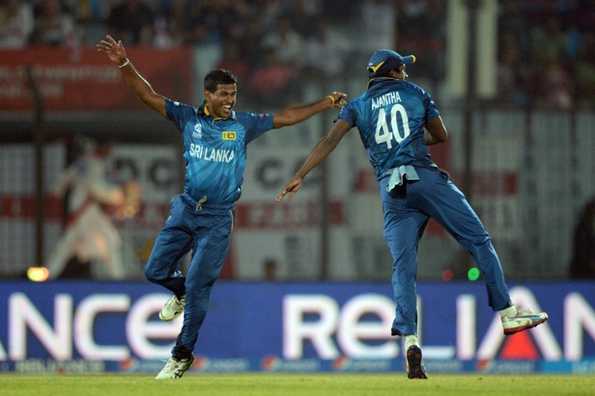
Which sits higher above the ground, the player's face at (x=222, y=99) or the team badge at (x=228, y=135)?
the player's face at (x=222, y=99)

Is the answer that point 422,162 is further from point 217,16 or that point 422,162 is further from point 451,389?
point 217,16

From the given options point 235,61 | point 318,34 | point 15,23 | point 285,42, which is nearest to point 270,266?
point 235,61

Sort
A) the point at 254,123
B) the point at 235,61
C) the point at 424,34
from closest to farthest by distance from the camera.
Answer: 1. the point at 254,123
2. the point at 235,61
3. the point at 424,34

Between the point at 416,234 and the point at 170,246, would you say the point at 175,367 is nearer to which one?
the point at 170,246

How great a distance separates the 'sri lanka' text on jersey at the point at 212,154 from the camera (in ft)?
38.1

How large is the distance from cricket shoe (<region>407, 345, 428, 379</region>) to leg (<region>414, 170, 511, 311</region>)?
0.65 meters

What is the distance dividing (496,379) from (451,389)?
4.39ft

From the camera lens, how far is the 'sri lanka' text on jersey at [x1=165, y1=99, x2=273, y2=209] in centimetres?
1162

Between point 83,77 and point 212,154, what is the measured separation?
7.79m

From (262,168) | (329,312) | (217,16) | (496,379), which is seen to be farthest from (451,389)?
(217,16)

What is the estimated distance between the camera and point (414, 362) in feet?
36.5

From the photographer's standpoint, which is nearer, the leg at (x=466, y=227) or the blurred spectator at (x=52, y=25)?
the leg at (x=466, y=227)

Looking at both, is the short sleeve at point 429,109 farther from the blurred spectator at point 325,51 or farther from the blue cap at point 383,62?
the blurred spectator at point 325,51

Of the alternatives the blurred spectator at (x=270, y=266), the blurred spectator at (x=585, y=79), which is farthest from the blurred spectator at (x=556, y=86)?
the blurred spectator at (x=270, y=266)
